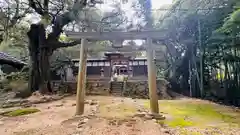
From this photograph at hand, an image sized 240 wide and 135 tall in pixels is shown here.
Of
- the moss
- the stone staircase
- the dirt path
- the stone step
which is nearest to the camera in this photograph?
the dirt path

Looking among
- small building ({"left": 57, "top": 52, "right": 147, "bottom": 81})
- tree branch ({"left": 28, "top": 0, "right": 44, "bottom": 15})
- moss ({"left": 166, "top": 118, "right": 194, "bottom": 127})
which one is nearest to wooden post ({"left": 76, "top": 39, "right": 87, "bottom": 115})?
moss ({"left": 166, "top": 118, "right": 194, "bottom": 127})

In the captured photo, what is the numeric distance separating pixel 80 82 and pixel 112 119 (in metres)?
1.62

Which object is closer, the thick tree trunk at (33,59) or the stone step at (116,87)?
the thick tree trunk at (33,59)

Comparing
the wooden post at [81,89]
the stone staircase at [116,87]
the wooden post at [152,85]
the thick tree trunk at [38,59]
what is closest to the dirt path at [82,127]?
the wooden post at [81,89]

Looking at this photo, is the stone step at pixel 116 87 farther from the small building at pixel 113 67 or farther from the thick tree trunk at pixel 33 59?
the thick tree trunk at pixel 33 59

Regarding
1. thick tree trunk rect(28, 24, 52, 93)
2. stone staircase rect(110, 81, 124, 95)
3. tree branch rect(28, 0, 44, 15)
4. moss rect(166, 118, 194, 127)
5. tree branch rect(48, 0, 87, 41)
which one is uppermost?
tree branch rect(28, 0, 44, 15)

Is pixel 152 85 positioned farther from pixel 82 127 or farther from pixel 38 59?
pixel 38 59

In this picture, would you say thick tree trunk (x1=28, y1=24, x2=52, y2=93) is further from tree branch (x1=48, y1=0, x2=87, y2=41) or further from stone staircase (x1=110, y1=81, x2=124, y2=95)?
stone staircase (x1=110, y1=81, x2=124, y2=95)

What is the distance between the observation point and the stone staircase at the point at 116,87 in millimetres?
15516

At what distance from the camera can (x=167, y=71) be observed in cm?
1912

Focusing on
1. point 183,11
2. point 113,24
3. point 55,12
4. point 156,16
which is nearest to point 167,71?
point 156,16

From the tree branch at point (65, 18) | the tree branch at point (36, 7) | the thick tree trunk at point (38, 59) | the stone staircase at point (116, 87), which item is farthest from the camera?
the stone staircase at point (116, 87)

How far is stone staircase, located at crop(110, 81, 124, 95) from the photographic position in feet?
50.9

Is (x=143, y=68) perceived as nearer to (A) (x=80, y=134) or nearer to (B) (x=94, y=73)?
(B) (x=94, y=73)
